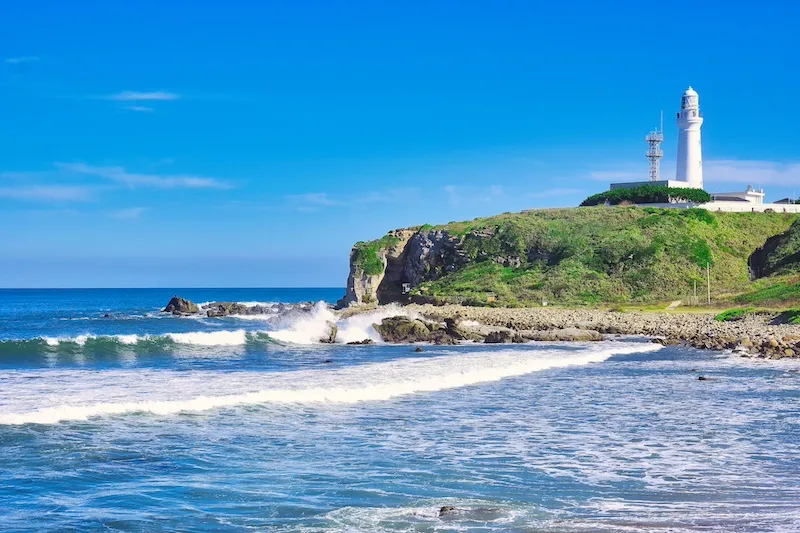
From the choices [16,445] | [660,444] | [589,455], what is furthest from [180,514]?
[660,444]

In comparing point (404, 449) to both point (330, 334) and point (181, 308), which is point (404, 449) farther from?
point (181, 308)

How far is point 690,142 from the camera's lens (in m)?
83.5

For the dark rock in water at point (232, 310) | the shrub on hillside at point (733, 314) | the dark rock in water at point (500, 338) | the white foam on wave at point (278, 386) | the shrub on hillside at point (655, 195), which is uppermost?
the shrub on hillside at point (655, 195)

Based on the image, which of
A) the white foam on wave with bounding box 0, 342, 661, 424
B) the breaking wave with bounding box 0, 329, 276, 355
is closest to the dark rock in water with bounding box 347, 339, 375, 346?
the breaking wave with bounding box 0, 329, 276, 355

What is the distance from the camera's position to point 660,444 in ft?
44.7

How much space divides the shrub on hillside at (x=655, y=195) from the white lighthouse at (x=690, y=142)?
3773mm

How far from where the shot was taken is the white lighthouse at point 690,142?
82.5 metres

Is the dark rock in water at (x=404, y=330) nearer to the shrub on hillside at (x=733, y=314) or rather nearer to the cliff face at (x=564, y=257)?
the shrub on hillside at (x=733, y=314)

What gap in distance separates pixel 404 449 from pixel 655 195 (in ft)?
240

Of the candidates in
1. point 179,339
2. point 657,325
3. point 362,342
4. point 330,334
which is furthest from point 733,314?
point 179,339

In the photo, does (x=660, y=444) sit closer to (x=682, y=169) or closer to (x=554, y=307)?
(x=554, y=307)

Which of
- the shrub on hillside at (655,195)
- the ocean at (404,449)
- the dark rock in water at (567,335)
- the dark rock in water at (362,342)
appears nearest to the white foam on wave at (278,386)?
the ocean at (404,449)

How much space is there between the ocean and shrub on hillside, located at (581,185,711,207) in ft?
183

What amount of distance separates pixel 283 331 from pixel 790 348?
89.8 ft
